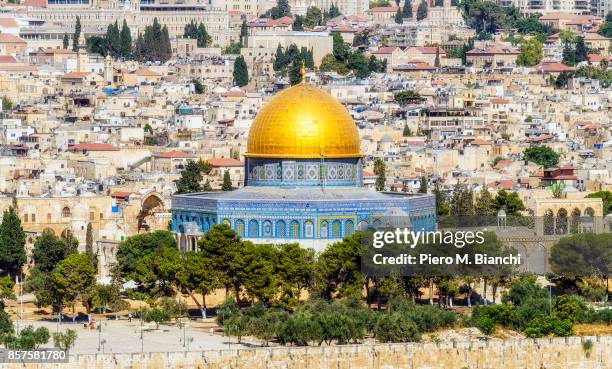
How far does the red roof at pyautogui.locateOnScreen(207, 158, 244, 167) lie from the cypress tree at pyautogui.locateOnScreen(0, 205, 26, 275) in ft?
69.3

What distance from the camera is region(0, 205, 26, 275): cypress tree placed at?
7075 cm

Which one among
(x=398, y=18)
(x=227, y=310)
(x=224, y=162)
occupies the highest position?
(x=227, y=310)

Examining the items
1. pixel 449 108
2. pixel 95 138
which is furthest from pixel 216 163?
pixel 449 108

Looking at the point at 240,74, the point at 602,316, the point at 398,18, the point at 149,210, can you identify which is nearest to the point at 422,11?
the point at 398,18

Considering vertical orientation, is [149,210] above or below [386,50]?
above

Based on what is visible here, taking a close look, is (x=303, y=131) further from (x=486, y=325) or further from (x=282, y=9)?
(x=282, y=9)

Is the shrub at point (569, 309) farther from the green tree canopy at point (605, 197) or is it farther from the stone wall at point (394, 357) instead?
the green tree canopy at point (605, 197)

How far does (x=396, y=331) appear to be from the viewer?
5866 centimetres

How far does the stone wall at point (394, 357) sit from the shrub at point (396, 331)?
0.73 metres

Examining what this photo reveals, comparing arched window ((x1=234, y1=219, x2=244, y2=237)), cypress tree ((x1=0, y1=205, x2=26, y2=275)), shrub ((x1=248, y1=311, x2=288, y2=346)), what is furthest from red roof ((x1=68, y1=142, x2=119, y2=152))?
shrub ((x1=248, y1=311, x2=288, y2=346))

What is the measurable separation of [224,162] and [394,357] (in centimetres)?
3617

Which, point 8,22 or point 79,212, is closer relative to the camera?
point 79,212

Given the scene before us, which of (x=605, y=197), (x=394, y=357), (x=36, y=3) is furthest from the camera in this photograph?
(x=36, y=3)

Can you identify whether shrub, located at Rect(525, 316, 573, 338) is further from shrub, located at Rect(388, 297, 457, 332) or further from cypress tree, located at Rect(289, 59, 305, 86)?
cypress tree, located at Rect(289, 59, 305, 86)
